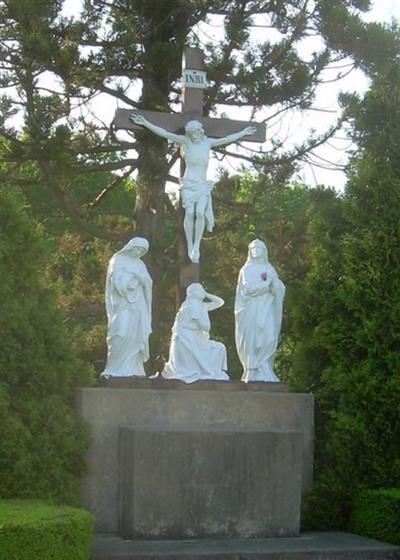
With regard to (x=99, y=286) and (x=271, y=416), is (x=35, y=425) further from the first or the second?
(x=99, y=286)

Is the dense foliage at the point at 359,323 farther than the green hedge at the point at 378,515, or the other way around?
the dense foliage at the point at 359,323

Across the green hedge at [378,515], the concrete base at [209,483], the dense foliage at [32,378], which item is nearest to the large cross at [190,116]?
the dense foliage at [32,378]

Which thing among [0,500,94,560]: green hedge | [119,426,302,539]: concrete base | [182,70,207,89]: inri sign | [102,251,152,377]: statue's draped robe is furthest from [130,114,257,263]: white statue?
[0,500,94,560]: green hedge

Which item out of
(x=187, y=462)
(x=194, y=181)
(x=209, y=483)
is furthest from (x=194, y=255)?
(x=209, y=483)

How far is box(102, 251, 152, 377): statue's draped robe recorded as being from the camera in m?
9.17

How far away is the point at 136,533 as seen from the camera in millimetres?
8219

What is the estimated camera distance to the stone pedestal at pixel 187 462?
27.3ft

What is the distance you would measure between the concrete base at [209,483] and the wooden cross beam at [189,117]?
3192mm

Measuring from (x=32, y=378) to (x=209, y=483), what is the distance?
172 centimetres

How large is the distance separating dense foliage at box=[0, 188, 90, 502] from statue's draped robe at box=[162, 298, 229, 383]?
0.90m

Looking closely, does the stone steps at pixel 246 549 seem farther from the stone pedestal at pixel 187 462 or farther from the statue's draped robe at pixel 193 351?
the statue's draped robe at pixel 193 351

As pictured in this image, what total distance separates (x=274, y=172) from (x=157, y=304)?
2625mm

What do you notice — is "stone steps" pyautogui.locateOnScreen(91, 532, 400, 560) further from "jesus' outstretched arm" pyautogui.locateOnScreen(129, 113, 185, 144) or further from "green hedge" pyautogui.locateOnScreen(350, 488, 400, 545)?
"jesus' outstretched arm" pyautogui.locateOnScreen(129, 113, 185, 144)

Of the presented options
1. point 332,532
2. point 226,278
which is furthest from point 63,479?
point 226,278
